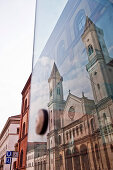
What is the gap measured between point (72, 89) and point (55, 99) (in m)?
0.28

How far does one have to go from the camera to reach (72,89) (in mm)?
1898

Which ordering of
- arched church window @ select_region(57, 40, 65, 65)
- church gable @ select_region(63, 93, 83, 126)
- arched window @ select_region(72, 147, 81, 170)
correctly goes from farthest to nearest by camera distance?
arched church window @ select_region(57, 40, 65, 65) → church gable @ select_region(63, 93, 83, 126) → arched window @ select_region(72, 147, 81, 170)

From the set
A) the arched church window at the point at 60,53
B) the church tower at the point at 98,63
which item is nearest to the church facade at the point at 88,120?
the church tower at the point at 98,63

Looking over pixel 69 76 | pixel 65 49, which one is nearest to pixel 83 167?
pixel 69 76

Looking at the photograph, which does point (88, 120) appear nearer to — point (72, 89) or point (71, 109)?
point (71, 109)

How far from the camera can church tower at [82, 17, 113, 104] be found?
1.57 metres

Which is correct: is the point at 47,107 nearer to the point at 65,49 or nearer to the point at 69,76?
the point at 69,76

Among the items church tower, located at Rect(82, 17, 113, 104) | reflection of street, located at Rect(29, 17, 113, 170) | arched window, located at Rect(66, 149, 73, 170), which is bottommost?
arched window, located at Rect(66, 149, 73, 170)

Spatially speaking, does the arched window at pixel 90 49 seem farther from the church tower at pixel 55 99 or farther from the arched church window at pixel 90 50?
the church tower at pixel 55 99

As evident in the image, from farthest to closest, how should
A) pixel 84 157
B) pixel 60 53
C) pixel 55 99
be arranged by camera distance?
pixel 60 53 → pixel 55 99 → pixel 84 157

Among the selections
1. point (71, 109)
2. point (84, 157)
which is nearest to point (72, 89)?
point (71, 109)

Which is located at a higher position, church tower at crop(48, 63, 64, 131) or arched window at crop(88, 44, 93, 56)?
arched window at crop(88, 44, 93, 56)

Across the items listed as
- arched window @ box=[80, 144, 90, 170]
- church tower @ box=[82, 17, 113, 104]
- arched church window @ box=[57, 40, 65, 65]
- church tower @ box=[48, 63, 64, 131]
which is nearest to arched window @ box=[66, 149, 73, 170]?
arched window @ box=[80, 144, 90, 170]

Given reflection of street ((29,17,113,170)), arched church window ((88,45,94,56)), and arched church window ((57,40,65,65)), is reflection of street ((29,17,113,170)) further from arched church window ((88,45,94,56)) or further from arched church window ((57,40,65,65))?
arched church window ((57,40,65,65))
